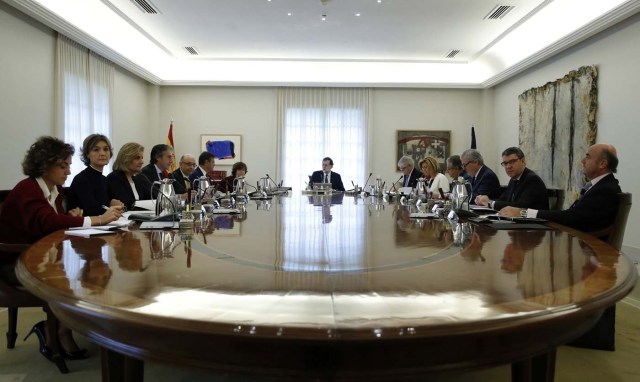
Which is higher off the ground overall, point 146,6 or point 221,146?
point 146,6

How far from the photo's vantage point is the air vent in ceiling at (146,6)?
652 centimetres

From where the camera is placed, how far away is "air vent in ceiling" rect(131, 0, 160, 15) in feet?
21.4

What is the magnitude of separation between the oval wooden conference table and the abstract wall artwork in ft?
18.6

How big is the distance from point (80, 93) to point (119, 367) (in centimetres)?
700

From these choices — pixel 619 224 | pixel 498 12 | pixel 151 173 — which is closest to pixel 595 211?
pixel 619 224

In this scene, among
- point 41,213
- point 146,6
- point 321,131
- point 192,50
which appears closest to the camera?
point 41,213

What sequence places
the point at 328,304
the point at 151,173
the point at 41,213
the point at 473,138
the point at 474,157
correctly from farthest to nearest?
the point at 473,138, the point at 474,157, the point at 151,173, the point at 41,213, the point at 328,304

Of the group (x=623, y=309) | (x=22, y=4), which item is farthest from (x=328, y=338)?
(x=22, y=4)

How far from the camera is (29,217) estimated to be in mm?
2283

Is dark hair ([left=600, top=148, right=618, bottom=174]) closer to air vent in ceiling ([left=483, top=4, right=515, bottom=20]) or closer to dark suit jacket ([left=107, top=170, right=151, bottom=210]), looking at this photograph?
dark suit jacket ([left=107, top=170, right=151, bottom=210])

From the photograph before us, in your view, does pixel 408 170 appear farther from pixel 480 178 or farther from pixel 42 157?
pixel 42 157

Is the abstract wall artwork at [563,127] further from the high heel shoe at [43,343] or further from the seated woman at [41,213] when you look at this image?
the high heel shoe at [43,343]

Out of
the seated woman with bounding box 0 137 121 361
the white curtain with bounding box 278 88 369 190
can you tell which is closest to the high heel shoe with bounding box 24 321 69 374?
the seated woman with bounding box 0 137 121 361

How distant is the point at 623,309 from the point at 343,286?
340 cm
